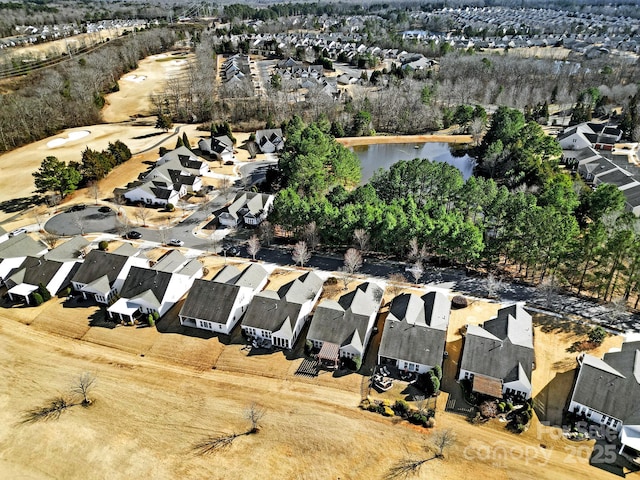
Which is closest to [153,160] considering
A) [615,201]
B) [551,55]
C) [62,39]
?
[615,201]

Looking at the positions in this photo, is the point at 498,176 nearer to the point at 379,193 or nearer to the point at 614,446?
the point at 379,193

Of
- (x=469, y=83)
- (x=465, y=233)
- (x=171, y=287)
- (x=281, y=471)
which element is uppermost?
(x=469, y=83)

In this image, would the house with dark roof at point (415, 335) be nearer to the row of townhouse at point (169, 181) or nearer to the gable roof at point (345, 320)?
the gable roof at point (345, 320)

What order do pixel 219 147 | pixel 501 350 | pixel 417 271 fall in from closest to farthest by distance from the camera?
pixel 501 350
pixel 417 271
pixel 219 147

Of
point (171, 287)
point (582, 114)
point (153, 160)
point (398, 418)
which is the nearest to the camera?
point (398, 418)

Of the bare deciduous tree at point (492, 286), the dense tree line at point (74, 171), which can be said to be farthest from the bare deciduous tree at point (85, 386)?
the dense tree line at point (74, 171)

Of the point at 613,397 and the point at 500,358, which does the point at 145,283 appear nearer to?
the point at 500,358

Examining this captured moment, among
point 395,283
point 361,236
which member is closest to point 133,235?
point 361,236
